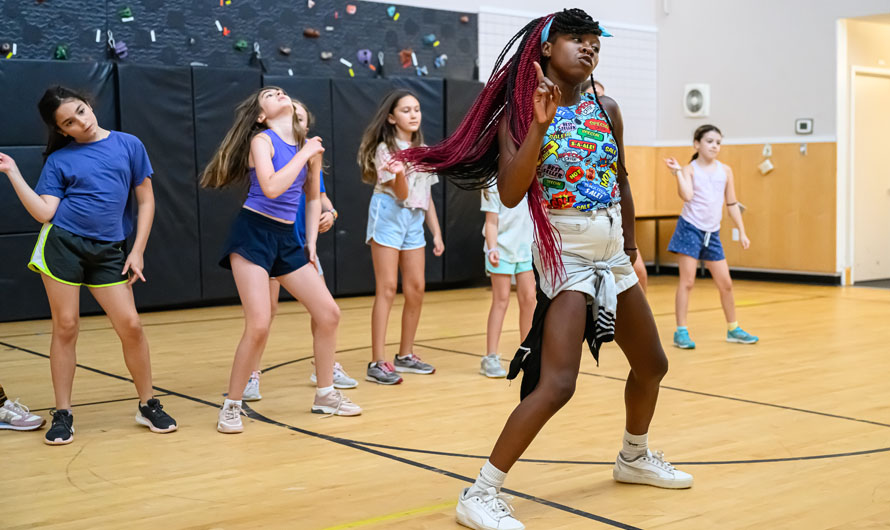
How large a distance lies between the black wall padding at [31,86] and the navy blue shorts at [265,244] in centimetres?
380

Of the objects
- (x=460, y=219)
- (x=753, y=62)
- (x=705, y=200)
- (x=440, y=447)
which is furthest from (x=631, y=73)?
(x=440, y=447)

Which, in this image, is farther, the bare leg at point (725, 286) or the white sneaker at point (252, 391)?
the bare leg at point (725, 286)

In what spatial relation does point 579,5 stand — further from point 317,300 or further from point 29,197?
point 29,197

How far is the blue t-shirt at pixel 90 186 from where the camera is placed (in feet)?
13.1

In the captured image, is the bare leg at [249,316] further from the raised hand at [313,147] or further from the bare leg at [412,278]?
the bare leg at [412,278]

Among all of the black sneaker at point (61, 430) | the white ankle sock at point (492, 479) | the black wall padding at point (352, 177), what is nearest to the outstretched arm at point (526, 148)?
the white ankle sock at point (492, 479)

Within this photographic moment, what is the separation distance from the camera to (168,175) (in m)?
8.23

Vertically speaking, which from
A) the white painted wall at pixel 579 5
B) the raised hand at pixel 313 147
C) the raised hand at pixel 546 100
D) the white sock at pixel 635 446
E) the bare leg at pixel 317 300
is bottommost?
the white sock at pixel 635 446

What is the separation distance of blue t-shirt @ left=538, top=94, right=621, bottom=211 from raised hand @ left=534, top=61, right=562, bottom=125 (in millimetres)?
291

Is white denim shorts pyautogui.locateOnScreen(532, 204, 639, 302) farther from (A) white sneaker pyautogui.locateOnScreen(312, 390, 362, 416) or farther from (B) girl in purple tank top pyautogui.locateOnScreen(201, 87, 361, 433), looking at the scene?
(A) white sneaker pyautogui.locateOnScreen(312, 390, 362, 416)

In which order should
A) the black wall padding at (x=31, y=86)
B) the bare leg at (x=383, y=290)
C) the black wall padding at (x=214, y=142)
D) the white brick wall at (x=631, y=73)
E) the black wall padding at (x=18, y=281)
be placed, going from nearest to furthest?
the bare leg at (x=383, y=290), the black wall padding at (x=31, y=86), the black wall padding at (x=18, y=281), the black wall padding at (x=214, y=142), the white brick wall at (x=631, y=73)

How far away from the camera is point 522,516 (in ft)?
9.62

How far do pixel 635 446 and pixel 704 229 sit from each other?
Result: 3.54 meters

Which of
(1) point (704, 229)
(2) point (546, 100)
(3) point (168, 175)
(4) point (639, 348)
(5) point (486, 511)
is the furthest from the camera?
(3) point (168, 175)
